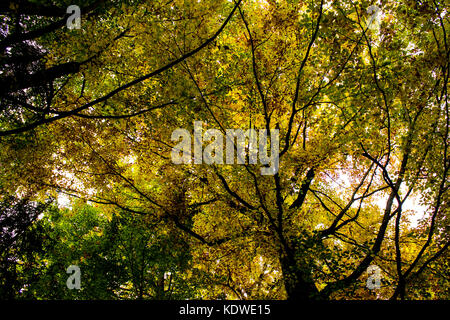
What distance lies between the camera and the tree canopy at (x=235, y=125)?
4051mm

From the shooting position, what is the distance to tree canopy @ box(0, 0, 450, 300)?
405cm

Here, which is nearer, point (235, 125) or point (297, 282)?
point (297, 282)

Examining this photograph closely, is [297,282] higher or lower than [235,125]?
lower

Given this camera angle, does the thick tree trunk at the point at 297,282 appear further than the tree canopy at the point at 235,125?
Yes

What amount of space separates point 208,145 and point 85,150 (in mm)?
3660

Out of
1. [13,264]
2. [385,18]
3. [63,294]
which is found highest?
[385,18]

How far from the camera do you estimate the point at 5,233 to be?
21.4ft

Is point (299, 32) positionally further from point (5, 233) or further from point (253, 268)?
point (5, 233)

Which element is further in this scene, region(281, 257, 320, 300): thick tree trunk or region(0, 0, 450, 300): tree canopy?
region(281, 257, 320, 300): thick tree trunk

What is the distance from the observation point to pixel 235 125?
232 inches

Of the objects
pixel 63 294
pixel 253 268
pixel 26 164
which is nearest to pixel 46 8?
pixel 26 164

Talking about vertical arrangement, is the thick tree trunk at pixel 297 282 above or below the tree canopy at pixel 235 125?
below

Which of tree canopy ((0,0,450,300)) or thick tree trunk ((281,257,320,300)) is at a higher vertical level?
tree canopy ((0,0,450,300))
